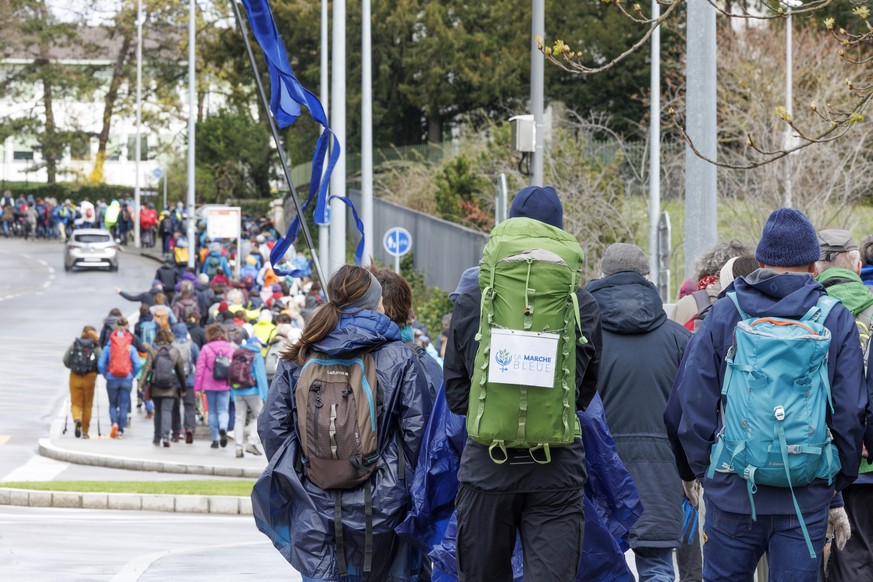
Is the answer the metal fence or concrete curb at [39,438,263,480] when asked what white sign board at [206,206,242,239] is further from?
concrete curb at [39,438,263,480]

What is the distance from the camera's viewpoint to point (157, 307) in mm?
22344

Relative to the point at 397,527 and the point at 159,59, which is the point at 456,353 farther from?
the point at 159,59

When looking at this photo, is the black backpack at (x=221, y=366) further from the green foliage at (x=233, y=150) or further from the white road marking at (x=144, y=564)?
the green foliage at (x=233, y=150)

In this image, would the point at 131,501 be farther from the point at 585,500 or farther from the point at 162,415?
the point at 585,500

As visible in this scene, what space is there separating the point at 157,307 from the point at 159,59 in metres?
57.1

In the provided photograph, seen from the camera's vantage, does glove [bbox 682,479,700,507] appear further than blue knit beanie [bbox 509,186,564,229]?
Yes

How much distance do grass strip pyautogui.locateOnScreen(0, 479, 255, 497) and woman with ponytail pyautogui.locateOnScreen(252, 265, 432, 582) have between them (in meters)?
9.27

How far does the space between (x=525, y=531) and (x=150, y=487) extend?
1113cm

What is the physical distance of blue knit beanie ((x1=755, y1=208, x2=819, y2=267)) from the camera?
5.27 m

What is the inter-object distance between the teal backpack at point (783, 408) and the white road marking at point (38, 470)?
545 inches

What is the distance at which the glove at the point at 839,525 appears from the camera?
5430 mm

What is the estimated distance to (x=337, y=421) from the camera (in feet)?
19.8

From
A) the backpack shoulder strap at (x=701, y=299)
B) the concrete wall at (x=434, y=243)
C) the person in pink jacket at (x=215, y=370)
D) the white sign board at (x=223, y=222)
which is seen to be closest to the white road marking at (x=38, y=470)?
the person in pink jacket at (x=215, y=370)

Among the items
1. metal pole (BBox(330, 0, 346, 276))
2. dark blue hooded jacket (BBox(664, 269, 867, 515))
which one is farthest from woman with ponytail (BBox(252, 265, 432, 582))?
metal pole (BBox(330, 0, 346, 276))
